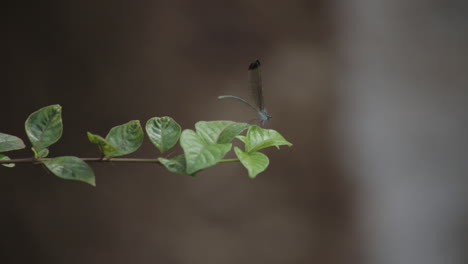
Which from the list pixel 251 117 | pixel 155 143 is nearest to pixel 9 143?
pixel 155 143

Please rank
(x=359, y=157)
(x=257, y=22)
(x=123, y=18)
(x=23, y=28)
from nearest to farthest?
(x=23, y=28), (x=123, y=18), (x=257, y=22), (x=359, y=157)

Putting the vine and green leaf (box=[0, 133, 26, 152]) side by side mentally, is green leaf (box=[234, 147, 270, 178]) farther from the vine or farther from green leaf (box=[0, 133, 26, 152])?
green leaf (box=[0, 133, 26, 152])

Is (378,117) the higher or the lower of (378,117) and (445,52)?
the lower

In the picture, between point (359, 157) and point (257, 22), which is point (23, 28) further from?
point (359, 157)

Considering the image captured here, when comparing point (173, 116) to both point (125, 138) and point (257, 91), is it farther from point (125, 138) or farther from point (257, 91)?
point (125, 138)

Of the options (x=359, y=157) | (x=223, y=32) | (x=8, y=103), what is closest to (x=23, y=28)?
(x=8, y=103)


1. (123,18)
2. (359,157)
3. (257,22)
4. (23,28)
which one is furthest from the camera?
(359,157)

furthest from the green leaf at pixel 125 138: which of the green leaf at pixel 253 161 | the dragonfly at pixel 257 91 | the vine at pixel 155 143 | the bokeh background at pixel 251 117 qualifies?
the bokeh background at pixel 251 117
